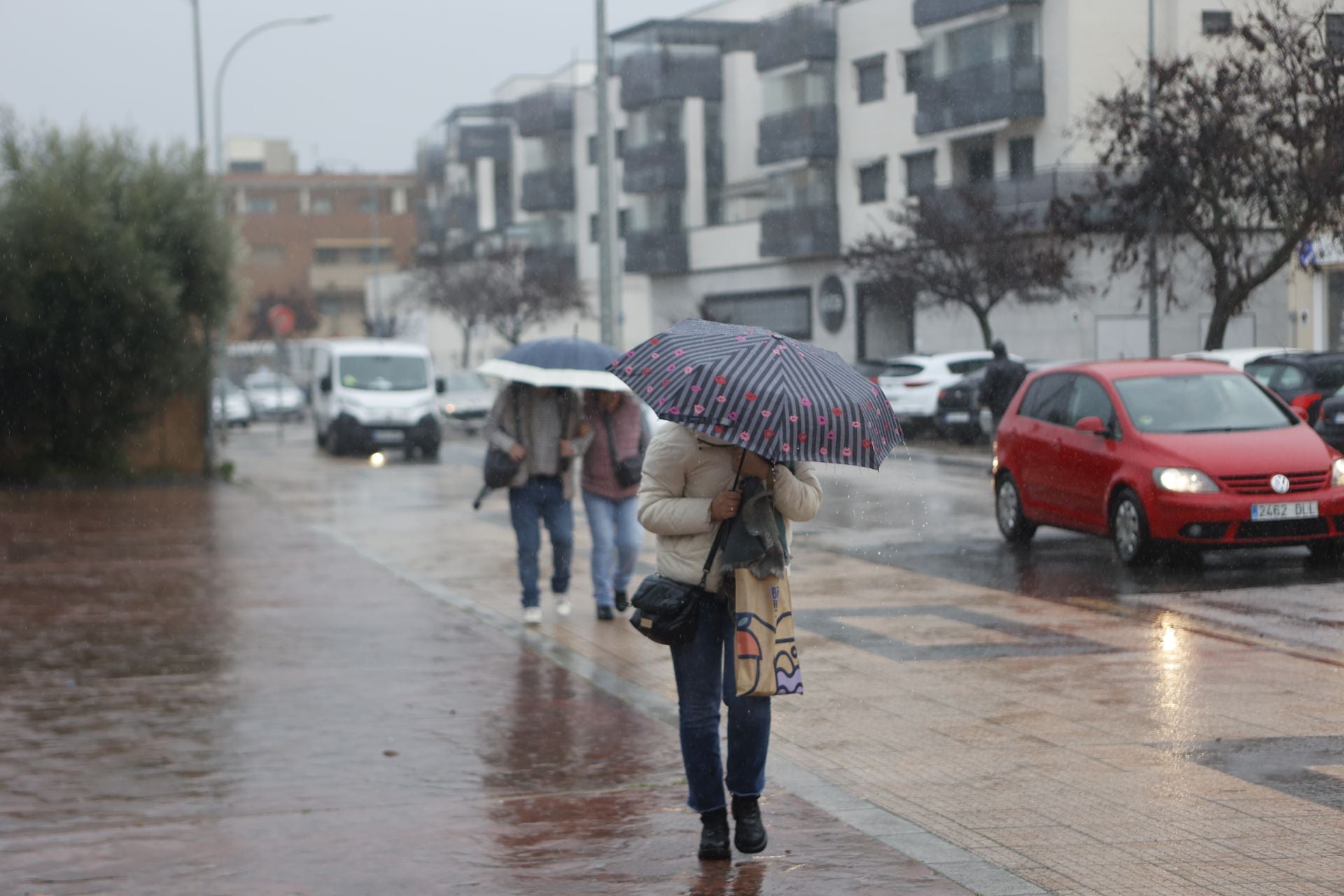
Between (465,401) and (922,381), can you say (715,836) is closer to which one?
(922,381)

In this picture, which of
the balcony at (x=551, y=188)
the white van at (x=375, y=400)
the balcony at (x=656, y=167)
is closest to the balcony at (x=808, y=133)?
the balcony at (x=656, y=167)

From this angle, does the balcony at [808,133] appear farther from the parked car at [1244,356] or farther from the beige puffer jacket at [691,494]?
the beige puffer jacket at [691,494]

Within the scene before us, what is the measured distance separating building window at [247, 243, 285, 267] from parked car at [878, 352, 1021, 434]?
79370 millimetres

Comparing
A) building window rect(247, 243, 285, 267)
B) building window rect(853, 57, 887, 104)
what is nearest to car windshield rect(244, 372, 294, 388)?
building window rect(853, 57, 887, 104)

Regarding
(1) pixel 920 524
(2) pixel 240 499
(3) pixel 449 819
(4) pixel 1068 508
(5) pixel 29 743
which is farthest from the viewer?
(2) pixel 240 499

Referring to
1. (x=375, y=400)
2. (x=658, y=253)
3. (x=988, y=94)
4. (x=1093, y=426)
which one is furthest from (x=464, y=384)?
(x=1093, y=426)

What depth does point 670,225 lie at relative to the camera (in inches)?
2362

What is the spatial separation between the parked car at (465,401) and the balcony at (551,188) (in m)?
26.5

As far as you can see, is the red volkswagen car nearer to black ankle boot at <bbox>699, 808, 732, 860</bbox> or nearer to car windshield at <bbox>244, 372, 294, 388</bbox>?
black ankle boot at <bbox>699, 808, 732, 860</bbox>

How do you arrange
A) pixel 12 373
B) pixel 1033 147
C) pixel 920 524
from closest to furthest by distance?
pixel 920 524
pixel 12 373
pixel 1033 147

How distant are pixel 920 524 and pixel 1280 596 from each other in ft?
20.6

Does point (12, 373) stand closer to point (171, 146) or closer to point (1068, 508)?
point (171, 146)

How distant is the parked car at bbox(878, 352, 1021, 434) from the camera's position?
31.6 metres

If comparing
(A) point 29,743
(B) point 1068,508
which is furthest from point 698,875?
(B) point 1068,508
